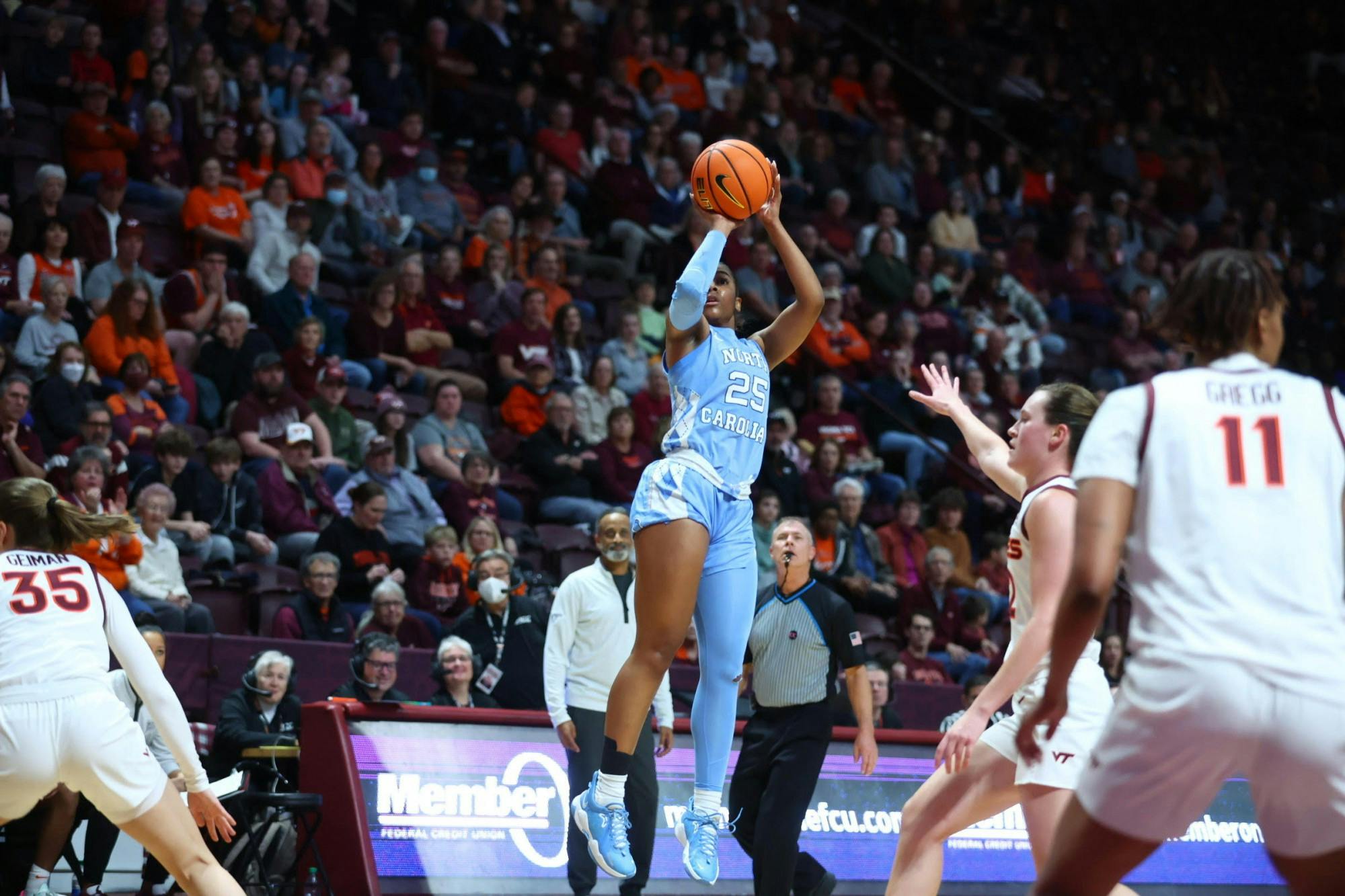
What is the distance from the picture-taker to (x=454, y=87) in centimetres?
1523

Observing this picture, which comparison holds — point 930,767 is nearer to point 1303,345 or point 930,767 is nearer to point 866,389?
point 866,389

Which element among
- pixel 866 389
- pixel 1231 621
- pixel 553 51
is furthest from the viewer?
pixel 553 51

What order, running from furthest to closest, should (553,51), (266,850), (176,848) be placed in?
(553,51), (266,850), (176,848)

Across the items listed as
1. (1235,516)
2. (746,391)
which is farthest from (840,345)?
(1235,516)

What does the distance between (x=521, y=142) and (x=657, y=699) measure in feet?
26.8

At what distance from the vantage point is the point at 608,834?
18.0 feet

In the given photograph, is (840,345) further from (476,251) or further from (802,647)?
(802,647)

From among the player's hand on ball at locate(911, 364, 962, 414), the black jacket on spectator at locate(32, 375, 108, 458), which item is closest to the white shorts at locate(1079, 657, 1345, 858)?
the player's hand on ball at locate(911, 364, 962, 414)

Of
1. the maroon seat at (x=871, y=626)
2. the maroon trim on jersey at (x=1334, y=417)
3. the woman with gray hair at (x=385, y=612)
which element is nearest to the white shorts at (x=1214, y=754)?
the maroon trim on jersey at (x=1334, y=417)

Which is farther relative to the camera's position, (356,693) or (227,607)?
(227,607)

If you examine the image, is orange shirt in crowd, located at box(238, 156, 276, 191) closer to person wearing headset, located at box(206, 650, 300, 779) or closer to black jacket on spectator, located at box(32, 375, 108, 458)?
black jacket on spectator, located at box(32, 375, 108, 458)

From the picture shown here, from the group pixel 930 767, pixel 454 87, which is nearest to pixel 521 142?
pixel 454 87

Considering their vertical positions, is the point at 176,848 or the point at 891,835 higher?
the point at 176,848

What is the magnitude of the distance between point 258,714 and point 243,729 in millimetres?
156
